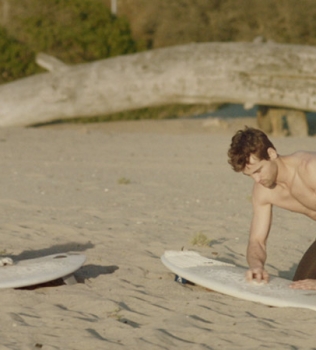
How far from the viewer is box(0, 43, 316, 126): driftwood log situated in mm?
13227

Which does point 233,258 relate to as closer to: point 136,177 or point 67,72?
point 136,177

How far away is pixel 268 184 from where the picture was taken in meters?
5.37

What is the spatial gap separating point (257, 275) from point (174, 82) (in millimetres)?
8203

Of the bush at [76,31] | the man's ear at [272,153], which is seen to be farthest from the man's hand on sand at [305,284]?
the bush at [76,31]

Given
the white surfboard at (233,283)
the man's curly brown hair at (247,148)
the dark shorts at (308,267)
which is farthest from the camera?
the dark shorts at (308,267)

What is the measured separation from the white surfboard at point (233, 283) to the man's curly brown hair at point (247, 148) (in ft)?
2.62

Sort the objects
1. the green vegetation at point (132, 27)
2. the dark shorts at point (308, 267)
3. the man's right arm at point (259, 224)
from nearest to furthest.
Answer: the man's right arm at point (259, 224) < the dark shorts at point (308, 267) < the green vegetation at point (132, 27)

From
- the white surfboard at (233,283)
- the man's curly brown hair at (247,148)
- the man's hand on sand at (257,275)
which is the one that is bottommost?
the white surfboard at (233,283)

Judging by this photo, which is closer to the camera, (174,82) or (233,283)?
(233,283)

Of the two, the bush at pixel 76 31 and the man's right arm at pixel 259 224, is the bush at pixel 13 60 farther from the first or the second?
the man's right arm at pixel 259 224

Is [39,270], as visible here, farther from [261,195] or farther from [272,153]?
[272,153]

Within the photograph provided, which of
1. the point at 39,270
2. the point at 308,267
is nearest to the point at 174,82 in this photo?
the point at 308,267

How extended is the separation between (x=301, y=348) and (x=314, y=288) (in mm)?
865

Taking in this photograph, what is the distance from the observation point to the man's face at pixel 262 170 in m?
5.20
